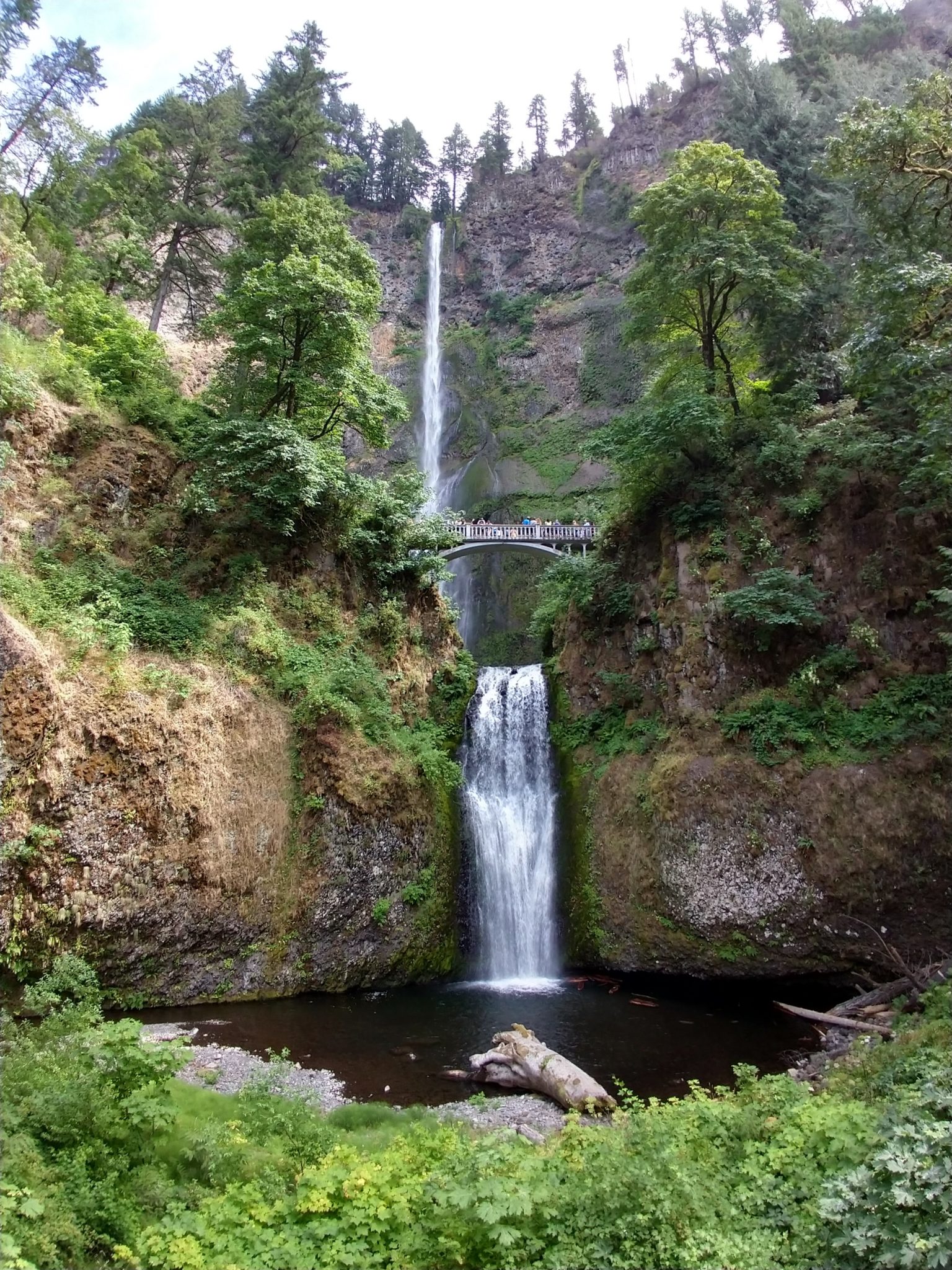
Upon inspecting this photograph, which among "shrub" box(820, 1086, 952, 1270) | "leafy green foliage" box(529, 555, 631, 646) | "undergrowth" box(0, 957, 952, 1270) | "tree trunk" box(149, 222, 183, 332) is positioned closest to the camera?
"shrub" box(820, 1086, 952, 1270)

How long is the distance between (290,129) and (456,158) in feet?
127

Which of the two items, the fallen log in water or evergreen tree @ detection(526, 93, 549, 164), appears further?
evergreen tree @ detection(526, 93, 549, 164)

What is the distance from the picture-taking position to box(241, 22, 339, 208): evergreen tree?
20594 millimetres

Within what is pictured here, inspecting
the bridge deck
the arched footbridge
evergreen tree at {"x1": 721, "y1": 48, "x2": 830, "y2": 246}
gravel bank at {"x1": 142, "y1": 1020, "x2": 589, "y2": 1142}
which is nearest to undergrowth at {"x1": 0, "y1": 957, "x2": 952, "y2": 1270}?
gravel bank at {"x1": 142, "y1": 1020, "x2": 589, "y2": 1142}

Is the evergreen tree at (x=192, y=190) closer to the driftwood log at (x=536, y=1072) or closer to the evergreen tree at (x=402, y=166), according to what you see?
the driftwood log at (x=536, y=1072)

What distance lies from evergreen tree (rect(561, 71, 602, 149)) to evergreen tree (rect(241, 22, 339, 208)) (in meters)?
35.8

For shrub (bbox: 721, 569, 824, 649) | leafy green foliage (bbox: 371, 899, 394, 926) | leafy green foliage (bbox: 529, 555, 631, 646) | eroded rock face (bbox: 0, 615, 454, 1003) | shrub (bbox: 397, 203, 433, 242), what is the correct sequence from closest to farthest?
eroded rock face (bbox: 0, 615, 454, 1003)
leafy green foliage (bbox: 371, 899, 394, 926)
shrub (bbox: 721, 569, 824, 649)
leafy green foliage (bbox: 529, 555, 631, 646)
shrub (bbox: 397, 203, 433, 242)

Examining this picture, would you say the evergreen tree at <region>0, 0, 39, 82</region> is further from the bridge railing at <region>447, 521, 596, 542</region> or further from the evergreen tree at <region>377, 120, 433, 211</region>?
the evergreen tree at <region>377, 120, 433, 211</region>

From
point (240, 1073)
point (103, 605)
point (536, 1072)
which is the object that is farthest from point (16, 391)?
point (536, 1072)

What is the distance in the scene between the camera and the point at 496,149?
5000 cm

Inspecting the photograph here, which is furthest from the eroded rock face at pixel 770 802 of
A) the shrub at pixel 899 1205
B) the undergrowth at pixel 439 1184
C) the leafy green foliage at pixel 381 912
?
the shrub at pixel 899 1205

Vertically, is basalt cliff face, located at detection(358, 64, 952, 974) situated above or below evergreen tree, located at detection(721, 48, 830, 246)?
below

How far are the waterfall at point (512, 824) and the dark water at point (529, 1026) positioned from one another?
4.93ft

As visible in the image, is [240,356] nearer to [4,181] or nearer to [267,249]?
[267,249]
